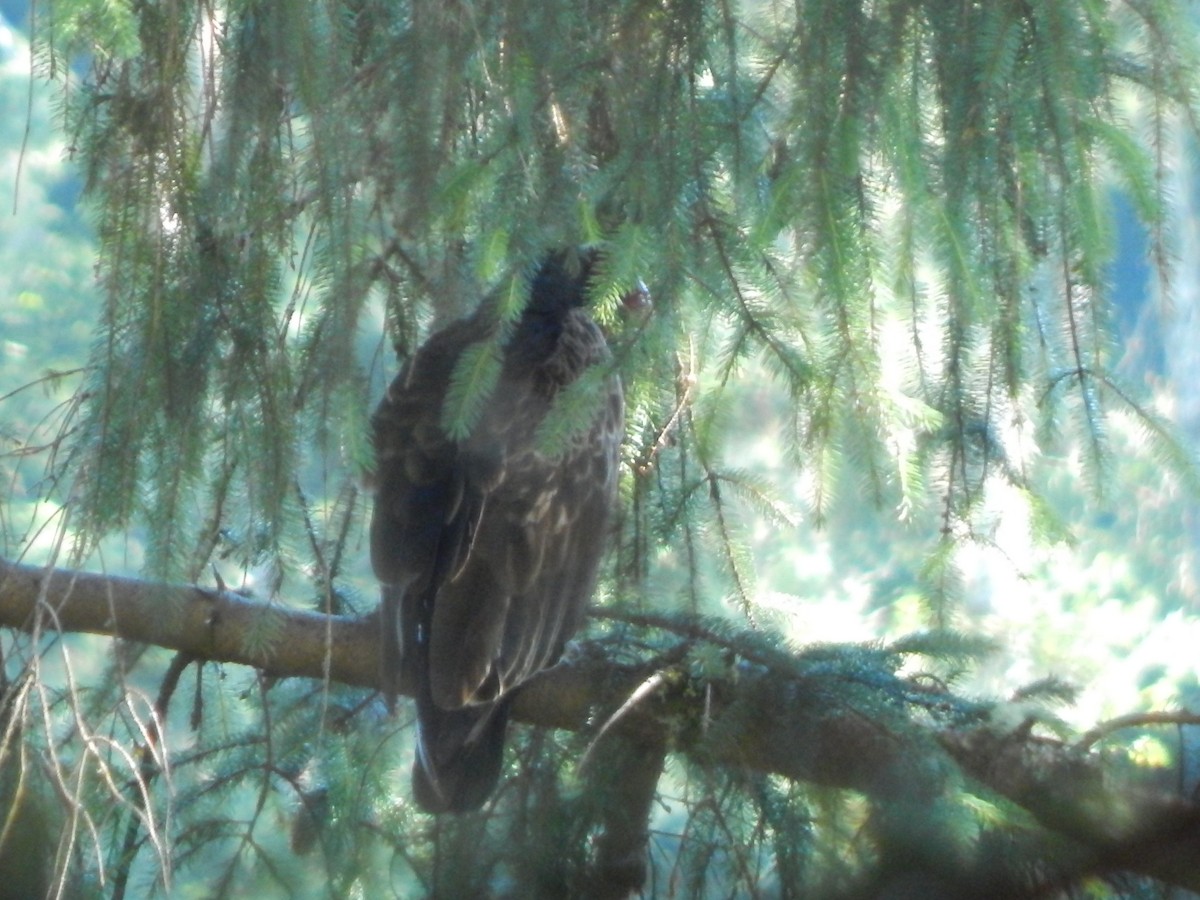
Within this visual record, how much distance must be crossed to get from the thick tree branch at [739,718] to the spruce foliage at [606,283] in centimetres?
1

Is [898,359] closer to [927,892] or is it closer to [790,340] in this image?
[790,340]

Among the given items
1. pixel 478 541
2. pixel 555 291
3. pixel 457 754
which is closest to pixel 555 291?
pixel 555 291

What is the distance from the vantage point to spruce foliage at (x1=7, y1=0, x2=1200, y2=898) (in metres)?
1.86

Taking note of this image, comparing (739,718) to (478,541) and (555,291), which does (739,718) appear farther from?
(555,291)

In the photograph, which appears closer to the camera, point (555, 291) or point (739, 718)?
point (739, 718)

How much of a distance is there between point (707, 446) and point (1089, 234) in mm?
995

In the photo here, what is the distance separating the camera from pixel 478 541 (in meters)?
2.65

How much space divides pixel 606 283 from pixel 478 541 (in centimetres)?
92

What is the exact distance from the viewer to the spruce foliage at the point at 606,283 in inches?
73.2

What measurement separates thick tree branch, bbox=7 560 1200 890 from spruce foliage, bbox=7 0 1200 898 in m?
0.01

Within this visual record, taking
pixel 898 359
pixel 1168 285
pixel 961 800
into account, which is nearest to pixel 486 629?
pixel 898 359

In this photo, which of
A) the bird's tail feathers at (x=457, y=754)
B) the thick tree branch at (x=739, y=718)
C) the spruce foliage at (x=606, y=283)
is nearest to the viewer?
the thick tree branch at (x=739, y=718)

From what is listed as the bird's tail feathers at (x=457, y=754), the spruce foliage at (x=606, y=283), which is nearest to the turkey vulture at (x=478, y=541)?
the bird's tail feathers at (x=457, y=754)

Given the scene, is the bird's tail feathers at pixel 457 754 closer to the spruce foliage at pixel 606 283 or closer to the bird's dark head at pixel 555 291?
the spruce foliage at pixel 606 283
